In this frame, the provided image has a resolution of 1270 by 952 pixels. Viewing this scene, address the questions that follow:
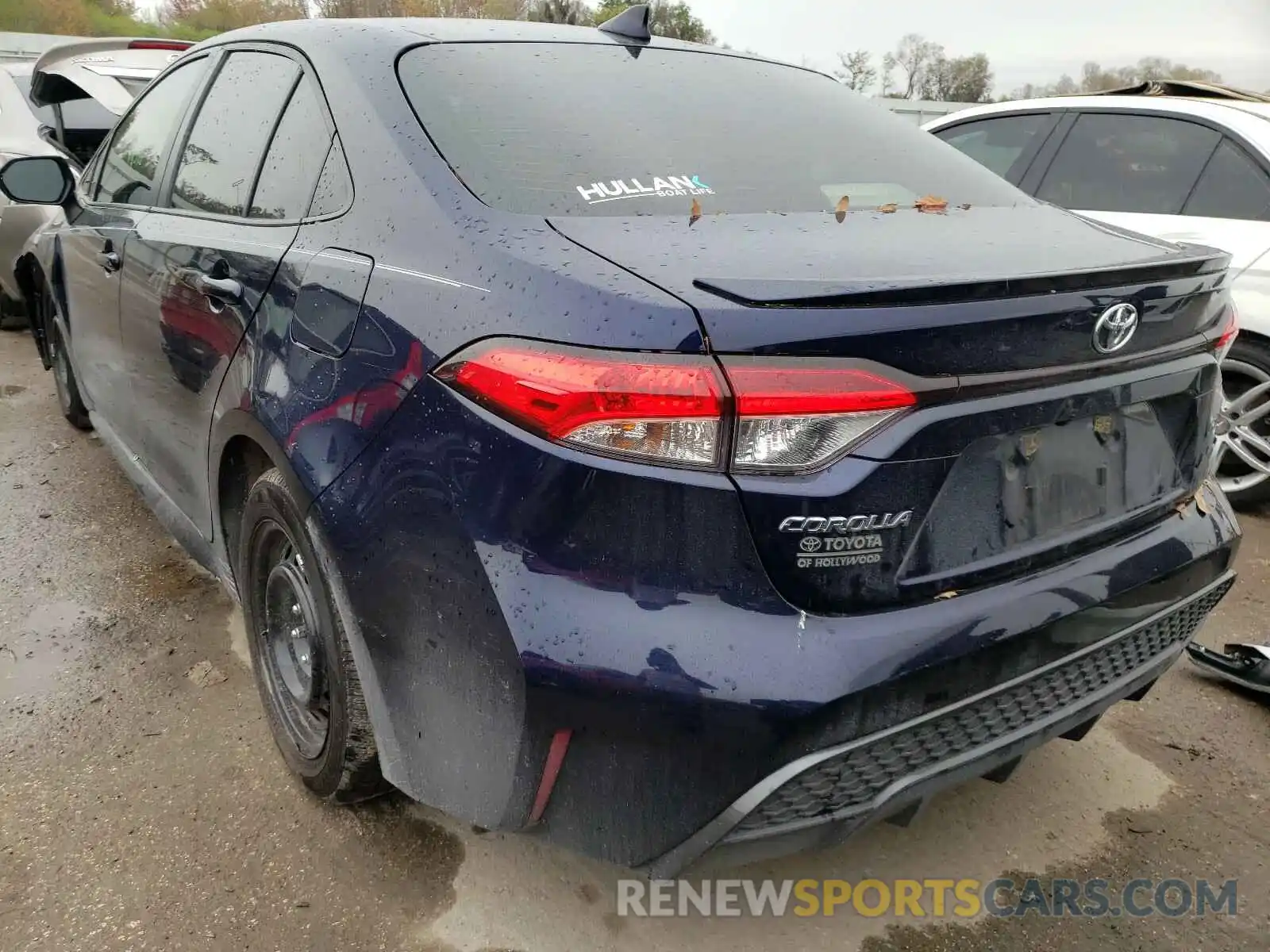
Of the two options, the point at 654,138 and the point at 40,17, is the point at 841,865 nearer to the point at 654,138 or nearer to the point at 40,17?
the point at 654,138

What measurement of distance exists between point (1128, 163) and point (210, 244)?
4.03 metres

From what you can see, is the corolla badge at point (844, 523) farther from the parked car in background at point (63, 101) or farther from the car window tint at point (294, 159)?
the parked car in background at point (63, 101)

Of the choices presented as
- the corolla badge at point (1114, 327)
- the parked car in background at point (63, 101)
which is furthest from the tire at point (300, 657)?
the parked car in background at point (63, 101)

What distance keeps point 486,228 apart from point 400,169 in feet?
1.01

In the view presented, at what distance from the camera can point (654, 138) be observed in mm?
2004

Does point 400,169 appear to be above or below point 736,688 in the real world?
above

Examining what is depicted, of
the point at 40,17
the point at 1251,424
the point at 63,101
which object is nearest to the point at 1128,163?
the point at 1251,424

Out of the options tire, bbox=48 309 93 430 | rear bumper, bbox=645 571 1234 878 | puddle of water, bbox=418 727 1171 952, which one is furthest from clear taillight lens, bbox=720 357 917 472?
tire, bbox=48 309 93 430

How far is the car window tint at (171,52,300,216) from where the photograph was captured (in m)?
2.32

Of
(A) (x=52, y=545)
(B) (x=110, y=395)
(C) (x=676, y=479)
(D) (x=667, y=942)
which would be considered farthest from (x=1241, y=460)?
(A) (x=52, y=545)

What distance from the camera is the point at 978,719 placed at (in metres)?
1.63

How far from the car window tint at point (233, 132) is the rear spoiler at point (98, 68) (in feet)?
10.1

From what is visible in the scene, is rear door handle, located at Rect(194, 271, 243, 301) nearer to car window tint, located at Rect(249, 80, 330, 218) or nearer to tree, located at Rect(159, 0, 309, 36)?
car window tint, located at Rect(249, 80, 330, 218)

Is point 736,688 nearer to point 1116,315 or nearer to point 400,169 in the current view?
point 1116,315
